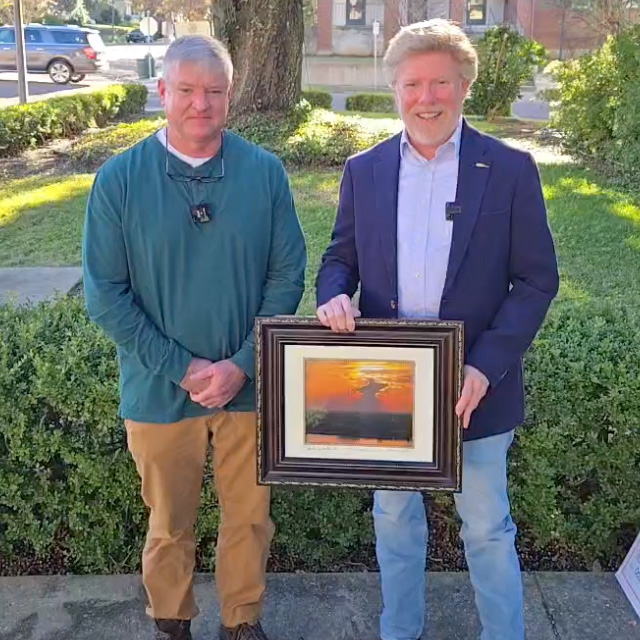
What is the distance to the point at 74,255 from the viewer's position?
7227 millimetres

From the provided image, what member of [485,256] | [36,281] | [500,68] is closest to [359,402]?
[485,256]

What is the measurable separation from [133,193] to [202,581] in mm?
1647

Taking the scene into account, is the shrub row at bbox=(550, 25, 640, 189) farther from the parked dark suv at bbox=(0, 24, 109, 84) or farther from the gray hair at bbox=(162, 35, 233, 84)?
the parked dark suv at bbox=(0, 24, 109, 84)

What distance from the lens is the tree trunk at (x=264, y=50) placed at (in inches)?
447

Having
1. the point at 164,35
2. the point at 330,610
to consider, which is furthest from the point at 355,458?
the point at 164,35

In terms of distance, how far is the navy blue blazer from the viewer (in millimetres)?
2305

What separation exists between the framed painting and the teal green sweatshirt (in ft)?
0.51

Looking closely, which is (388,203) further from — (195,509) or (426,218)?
(195,509)

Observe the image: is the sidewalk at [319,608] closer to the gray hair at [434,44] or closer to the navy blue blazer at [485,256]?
the navy blue blazer at [485,256]

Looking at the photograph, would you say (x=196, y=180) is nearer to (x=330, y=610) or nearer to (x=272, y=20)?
(x=330, y=610)

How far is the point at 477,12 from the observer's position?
4425 cm

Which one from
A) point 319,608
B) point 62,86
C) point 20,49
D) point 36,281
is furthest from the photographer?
point 62,86

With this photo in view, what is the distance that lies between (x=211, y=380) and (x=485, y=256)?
0.87 metres

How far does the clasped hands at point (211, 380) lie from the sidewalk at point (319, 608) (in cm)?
102
